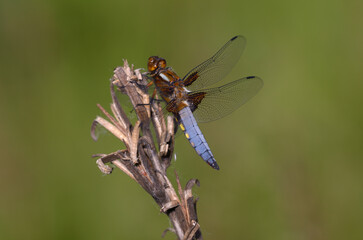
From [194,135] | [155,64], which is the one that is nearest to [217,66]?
[155,64]

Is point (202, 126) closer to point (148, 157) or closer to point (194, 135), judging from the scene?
point (194, 135)

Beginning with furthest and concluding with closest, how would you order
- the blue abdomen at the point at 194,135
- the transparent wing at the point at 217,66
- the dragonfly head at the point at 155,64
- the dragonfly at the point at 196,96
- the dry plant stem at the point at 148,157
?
the transparent wing at the point at 217,66 → the dragonfly head at the point at 155,64 → the dragonfly at the point at 196,96 → the blue abdomen at the point at 194,135 → the dry plant stem at the point at 148,157

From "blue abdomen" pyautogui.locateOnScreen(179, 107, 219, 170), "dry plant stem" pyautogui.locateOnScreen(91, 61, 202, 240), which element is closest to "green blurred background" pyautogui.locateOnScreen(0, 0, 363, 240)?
"blue abdomen" pyautogui.locateOnScreen(179, 107, 219, 170)

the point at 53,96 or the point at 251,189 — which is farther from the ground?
the point at 53,96

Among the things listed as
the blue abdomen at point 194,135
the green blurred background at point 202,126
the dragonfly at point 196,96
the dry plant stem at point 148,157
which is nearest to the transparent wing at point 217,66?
the dragonfly at point 196,96

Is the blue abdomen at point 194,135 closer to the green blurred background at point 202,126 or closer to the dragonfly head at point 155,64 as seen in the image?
the dragonfly head at point 155,64

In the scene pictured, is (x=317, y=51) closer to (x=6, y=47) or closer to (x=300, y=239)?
(x=300, y=239)

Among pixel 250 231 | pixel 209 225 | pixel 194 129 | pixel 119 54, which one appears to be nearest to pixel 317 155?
pixel 250 231
